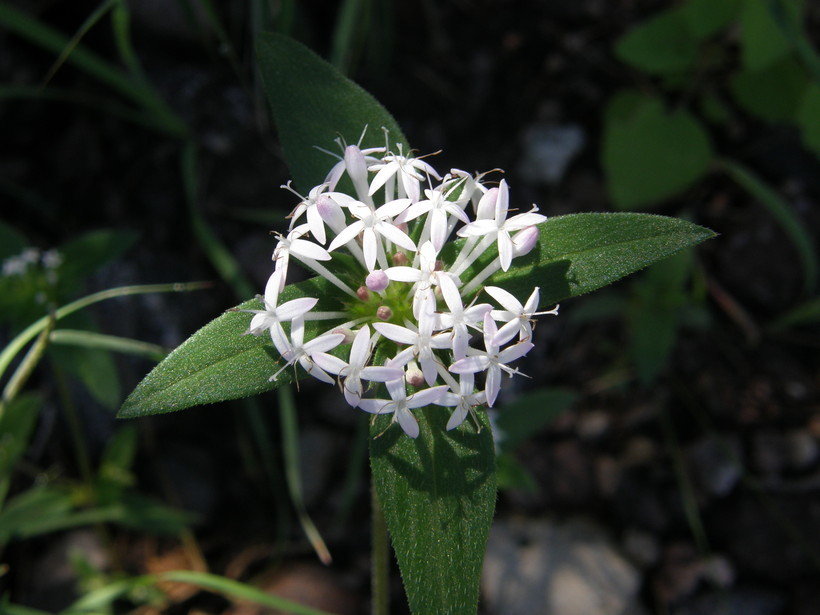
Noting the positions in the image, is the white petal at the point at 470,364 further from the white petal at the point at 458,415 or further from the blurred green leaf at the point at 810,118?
the blurred green leaf at the point at 810,118

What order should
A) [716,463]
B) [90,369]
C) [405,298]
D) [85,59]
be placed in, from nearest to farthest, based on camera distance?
[405,298] < [90,369] < [85,59] < [716,463]

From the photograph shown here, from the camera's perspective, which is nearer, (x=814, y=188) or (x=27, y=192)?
(x=27, y=192)

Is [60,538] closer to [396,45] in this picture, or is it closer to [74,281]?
[74,281]

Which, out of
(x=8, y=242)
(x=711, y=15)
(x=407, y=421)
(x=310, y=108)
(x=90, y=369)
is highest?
(x=711, y=15)

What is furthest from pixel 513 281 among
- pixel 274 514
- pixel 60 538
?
pixel 60 538

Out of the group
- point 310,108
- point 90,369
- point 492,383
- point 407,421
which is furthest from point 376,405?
point 90,369

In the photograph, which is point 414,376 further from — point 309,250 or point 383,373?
point 309,250
